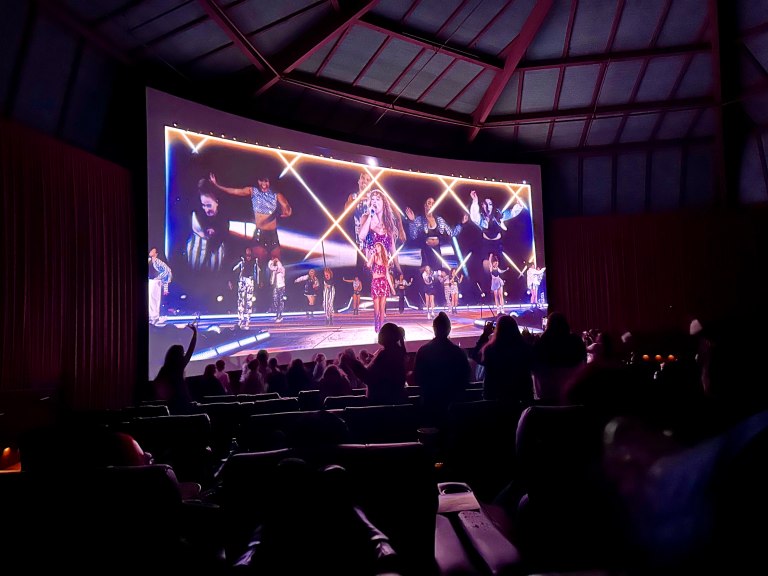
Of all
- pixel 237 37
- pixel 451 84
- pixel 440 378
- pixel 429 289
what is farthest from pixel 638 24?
pixel 440 378

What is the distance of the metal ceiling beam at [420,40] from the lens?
1038 cm

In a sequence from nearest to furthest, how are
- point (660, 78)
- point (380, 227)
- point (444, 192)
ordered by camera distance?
point (380, 227), point (660, 78), point (444, 192)

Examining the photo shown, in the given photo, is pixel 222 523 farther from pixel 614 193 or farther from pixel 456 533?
pixel 614 193

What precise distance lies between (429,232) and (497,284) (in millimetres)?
2476

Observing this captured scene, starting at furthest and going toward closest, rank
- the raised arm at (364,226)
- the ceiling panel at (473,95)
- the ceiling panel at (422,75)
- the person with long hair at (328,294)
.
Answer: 1. the ceiling panel at (473,95)
2. the ceiling panel at (422,75)
3. the raised arm at (364,226)
4. the person with long hair at (328,294)

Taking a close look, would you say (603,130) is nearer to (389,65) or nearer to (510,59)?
(510,59)

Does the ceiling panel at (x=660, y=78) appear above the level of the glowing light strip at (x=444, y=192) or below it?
above

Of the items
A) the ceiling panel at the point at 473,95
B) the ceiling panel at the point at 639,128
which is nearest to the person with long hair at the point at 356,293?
the ceiling panel at the point at 473,95

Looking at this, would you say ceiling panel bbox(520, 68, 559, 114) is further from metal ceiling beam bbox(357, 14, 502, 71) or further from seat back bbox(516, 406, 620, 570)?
seat back bbox(516, 406, 620, 570)

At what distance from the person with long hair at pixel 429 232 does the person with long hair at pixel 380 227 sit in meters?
0.38

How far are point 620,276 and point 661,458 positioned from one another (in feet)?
53.7

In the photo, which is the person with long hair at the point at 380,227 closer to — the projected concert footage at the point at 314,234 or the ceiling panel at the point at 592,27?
the projected concert footage at the point at 314,234

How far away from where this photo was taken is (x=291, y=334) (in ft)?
33.9

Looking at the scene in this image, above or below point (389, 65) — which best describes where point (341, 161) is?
below
